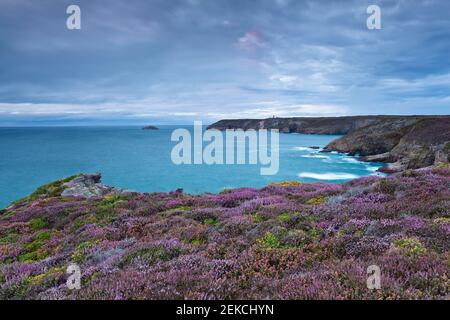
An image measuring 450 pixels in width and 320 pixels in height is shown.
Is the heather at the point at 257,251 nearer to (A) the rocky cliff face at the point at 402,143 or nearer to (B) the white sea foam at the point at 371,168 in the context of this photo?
(A) the rocky cliff face at the point at 402,143

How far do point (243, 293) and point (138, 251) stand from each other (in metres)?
4.37

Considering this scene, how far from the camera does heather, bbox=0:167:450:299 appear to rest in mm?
6305

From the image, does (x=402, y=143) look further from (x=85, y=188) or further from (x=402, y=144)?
(x=85, y=188)

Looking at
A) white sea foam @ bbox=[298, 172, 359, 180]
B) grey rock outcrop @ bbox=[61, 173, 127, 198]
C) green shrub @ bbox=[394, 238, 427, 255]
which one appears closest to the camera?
green shrub @ bbox=[394, 238, 427, 255]

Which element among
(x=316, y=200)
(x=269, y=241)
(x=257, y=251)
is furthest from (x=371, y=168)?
(x=257, y=251)

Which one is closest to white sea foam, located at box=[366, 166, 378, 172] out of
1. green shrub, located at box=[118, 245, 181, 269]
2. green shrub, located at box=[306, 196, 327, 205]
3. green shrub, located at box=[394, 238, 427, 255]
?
green shrub, located at box=[306, 196, 327, 205]

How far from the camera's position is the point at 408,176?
1791cm

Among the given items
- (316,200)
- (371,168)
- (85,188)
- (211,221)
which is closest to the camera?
(211,221)

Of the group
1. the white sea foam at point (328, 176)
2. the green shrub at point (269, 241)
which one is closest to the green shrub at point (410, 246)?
the green shrub at point (269, 241)

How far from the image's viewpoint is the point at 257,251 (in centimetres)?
874

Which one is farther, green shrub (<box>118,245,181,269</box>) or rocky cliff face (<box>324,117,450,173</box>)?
rocky cliff face (<box>324,117,450,173</box>)

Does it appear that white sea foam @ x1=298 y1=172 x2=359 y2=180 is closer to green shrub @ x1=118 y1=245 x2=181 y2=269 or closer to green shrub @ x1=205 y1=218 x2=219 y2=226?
green shrub @ x1=205 y1=218 x2=219 y2=226

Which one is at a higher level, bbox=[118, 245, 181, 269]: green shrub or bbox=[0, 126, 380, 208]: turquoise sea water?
bbox=[118, 245, 181, 269]: green shrub

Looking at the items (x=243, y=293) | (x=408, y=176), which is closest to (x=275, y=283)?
(x=243, y=293)
